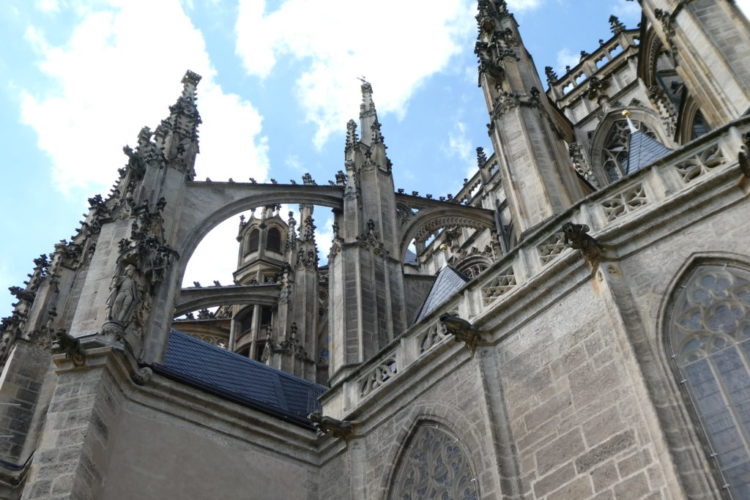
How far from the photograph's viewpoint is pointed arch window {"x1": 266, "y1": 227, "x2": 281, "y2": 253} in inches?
1293

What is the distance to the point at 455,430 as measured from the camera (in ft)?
29.8

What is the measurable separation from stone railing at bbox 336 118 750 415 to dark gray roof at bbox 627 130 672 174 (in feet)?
7.59

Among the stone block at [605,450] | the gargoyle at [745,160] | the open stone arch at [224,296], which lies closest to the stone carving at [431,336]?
the stone block at [605,450]

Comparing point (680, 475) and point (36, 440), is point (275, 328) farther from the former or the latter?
point (680, 475)

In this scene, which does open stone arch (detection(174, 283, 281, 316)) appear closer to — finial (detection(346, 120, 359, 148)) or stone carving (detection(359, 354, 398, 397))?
finial (detection(346, 120, 359, 148))

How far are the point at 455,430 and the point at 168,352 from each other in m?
5.15

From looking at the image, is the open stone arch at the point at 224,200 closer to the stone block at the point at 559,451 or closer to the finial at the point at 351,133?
the finial at the point at 351,133

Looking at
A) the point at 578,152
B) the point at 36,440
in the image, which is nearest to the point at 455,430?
the point at 36,440

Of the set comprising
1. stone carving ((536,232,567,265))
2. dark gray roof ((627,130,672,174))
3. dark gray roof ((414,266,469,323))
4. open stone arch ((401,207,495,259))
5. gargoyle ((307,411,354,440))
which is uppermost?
open stone arch ((401,207,495,259))

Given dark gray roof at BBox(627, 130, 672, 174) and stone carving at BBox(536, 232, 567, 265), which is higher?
dark gray roof at BBox(627, 130, 672, 174)

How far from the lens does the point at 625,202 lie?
8.92 meters

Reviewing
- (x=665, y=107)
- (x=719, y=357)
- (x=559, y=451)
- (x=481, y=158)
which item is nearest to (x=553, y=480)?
(x=559, y=451)

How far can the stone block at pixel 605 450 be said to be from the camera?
7.27 m

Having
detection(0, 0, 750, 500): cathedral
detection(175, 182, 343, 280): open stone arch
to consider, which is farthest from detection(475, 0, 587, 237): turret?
detection(175, 182, 343, 280): open stone arch
